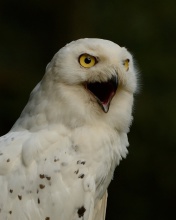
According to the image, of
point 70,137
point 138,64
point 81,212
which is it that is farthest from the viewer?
point 138,64

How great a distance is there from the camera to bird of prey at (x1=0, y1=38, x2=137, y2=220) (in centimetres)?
553

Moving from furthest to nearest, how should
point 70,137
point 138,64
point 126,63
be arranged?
point 138,64 < point 126,63 < point 70,137

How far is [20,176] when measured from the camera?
5523mm

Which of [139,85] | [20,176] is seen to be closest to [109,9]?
[139,85]

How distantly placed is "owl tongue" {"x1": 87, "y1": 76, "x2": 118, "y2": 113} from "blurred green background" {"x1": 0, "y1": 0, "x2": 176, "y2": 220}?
4.18 meters

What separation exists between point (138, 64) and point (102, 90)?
4330 mm

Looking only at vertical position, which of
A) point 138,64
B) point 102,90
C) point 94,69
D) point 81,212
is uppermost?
point 94,69

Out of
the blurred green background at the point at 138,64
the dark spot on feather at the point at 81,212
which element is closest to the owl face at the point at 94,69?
the dark spot on feather at the point at 81,212

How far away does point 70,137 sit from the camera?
18.7ft

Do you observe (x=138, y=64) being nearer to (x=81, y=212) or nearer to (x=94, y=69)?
(x=94, y=69)

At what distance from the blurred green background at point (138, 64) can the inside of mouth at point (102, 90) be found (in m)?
4.18

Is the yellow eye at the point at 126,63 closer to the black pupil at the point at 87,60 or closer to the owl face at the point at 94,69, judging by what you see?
the owl face at the point at 94,69

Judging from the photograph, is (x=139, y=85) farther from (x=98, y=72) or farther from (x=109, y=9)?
(x=109, y=9)

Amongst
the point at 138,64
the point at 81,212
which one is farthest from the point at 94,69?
the point at 138,64
